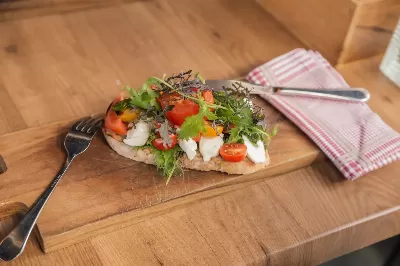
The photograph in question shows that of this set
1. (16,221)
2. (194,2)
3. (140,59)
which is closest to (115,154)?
(16,221)

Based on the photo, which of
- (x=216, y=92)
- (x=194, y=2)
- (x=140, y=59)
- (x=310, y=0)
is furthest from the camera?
(x=194, y=2)

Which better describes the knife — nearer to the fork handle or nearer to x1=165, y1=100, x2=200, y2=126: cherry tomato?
x1=165, y1=100, x2=200, y2=126: cherry tomato

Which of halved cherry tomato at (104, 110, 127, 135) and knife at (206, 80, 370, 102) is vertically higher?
halved cherry tomato at (104, 110, 127, 135)

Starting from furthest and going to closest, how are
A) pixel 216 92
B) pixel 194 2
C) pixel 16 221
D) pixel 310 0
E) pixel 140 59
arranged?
1. pixel 194 2
2. pixel 310 0
3. pixel 140 59
4. pixel 216 92
5. pixel 16 221

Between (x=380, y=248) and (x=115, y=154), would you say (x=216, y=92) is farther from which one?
(x=380, y=248)

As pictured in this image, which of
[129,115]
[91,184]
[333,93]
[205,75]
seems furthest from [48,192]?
[333,93]

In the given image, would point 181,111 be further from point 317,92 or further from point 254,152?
point 317,92

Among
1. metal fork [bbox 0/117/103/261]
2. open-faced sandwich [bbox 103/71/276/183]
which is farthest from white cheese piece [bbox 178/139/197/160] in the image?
metal fork [bbox 0/117/103/261]
